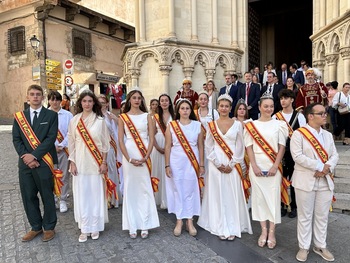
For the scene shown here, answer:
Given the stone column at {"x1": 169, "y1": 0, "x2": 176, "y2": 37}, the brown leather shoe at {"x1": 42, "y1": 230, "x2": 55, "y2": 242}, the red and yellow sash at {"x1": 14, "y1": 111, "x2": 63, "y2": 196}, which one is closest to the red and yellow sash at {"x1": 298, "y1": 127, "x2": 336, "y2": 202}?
the red and yellow sash at {"x1": 14, "y1": 111, "x2": 63, "y2": 196}

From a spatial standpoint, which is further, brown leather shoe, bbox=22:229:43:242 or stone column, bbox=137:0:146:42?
stone column, bbox=137:0:146:42

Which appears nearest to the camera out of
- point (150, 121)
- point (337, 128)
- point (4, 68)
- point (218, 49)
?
point (150, 121)

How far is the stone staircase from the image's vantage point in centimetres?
476

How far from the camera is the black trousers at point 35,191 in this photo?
3955 millimetres

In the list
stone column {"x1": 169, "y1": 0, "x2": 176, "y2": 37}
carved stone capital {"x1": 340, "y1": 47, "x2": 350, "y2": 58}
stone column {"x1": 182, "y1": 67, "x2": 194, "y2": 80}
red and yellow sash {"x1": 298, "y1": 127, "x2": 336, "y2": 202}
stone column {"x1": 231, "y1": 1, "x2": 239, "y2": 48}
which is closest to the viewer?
red and yellow sash {"x1": 298, "y1": 127, "x2": 336, "y2": 202}

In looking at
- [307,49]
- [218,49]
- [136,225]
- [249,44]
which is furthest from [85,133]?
[307,49]

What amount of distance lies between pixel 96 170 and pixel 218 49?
767cm

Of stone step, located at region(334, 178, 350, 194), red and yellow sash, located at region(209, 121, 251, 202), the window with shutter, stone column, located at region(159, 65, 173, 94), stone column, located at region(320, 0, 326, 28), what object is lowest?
stone step, located at region(334, 178, 350, 194)

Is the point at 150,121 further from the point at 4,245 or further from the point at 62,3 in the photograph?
the point at 62,3

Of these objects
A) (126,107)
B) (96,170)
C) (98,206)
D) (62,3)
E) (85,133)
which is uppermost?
(62,3)

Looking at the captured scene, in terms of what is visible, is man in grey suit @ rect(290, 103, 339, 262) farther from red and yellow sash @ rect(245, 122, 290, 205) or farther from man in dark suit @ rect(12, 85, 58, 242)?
man in dark suit @ rect(12, 85, 58, 242)

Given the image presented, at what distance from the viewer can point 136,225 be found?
4.08m

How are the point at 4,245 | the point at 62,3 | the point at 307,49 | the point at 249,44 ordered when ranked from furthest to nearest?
the point at 62,3
the point at 307,49
the point at 249,44
the point at 4,245

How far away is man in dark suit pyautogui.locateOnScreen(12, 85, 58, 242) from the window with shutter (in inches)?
710
